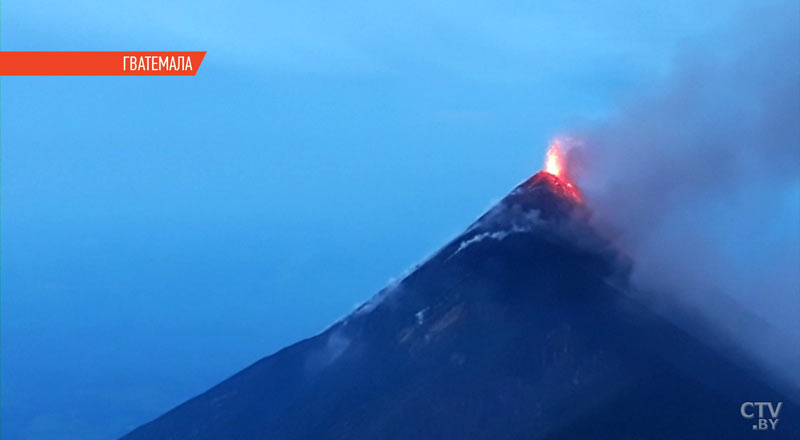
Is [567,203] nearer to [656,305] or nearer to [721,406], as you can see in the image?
[656,305]

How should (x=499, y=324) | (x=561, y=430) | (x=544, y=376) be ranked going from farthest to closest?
(x=499, y=324) → (x=544, y=376) → (x=561, y=430)

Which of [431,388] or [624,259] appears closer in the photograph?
[431,388]

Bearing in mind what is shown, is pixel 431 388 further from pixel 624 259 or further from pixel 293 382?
pixel 624 259

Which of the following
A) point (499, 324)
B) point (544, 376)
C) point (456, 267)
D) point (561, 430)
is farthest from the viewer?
point (456, 267)

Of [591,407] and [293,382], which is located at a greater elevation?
[293,382]

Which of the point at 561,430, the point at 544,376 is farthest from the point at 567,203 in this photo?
the point at 561,430

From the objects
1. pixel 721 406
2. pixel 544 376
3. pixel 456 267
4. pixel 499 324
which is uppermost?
pixel 456 267
